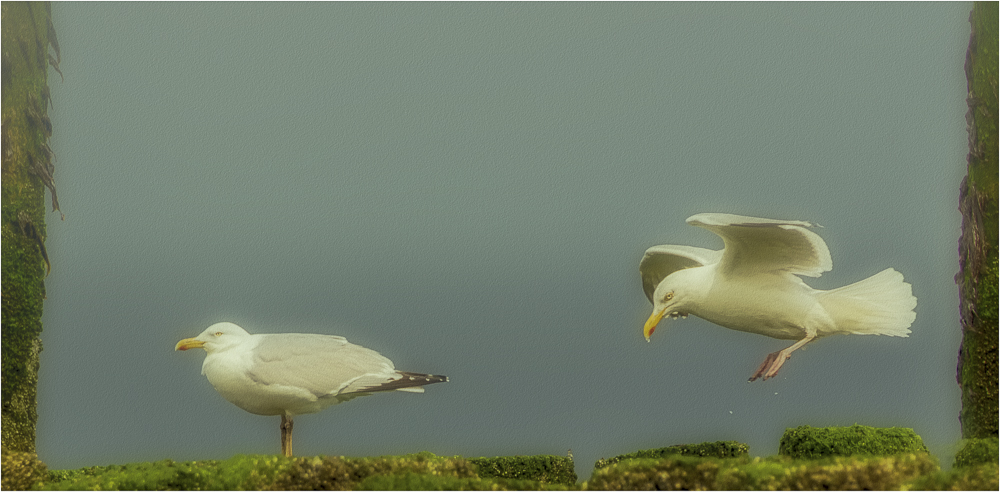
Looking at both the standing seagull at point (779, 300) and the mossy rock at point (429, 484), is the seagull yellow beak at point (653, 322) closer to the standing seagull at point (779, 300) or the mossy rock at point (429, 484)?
the standing seagull at point (779, 300)

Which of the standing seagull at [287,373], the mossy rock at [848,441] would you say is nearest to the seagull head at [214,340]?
the standing seagull at [287,373]

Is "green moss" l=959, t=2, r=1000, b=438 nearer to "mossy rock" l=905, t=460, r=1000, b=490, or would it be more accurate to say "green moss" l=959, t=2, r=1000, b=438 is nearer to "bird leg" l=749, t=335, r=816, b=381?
"mossy rock" l=905, t=460, r=1000, b=490

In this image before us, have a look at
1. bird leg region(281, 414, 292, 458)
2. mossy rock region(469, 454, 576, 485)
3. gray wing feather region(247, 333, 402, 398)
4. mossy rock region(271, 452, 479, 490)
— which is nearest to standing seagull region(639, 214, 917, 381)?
mossy rock region(469, 454, 576, 485)

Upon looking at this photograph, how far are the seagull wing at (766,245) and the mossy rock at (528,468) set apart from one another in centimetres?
275

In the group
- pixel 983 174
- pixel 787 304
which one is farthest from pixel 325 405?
pixel 983 174

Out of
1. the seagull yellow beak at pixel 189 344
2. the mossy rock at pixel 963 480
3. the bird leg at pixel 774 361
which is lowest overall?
the mossy rock at pixel 963 480

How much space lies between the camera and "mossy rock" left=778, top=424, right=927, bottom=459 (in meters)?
7.76

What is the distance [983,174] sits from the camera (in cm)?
818

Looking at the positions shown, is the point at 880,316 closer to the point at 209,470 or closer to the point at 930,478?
the point at 930,478

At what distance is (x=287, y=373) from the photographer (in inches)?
312

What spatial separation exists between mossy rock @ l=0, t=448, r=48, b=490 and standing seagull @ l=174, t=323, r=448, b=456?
5.69 feet

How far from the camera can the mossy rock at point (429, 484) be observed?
668cm

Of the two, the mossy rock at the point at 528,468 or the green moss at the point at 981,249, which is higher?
the green moss at the point at 981,249

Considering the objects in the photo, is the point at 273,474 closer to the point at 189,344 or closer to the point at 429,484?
the point at 429,484
